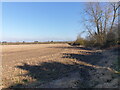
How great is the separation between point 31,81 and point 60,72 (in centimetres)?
207

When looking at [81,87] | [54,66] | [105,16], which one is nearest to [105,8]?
[105,16]

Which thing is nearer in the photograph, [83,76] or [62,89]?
[62,89]

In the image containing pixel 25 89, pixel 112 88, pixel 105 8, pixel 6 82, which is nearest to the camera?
pixel 112 88

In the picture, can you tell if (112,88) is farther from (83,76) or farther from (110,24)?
(110,24)

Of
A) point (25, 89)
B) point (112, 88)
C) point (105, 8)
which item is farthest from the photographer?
point (105, 8)

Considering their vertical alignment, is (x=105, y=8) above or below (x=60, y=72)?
above

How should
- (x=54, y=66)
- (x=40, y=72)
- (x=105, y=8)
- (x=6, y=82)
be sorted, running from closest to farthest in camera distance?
(x=6, y=82) < (x=40, y=72) < (x=54, y=66) < (x=105, y=8)

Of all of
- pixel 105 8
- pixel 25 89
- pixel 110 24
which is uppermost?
pixel 105 8

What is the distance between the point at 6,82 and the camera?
21.0 ft

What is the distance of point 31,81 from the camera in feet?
21.6

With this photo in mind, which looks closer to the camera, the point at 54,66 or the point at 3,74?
the point at 3,74

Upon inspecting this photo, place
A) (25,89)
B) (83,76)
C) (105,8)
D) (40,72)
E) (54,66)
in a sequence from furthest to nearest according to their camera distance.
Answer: (105,8)
(54,66)
(40,72)
(83,76)
(25,89)

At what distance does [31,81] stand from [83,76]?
2.63m

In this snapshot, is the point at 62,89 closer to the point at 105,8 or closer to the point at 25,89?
the point at 25,89
